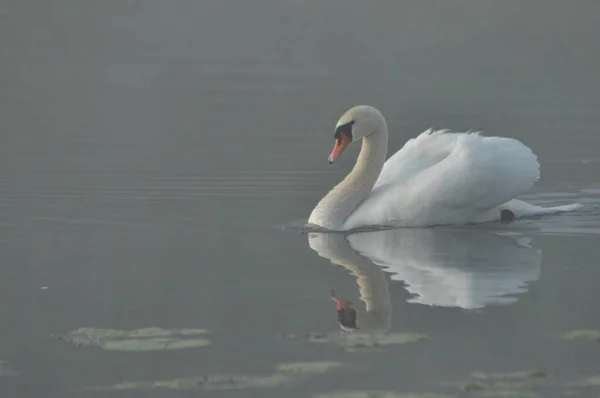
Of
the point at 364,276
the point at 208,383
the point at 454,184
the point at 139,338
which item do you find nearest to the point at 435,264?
the point at 364,276

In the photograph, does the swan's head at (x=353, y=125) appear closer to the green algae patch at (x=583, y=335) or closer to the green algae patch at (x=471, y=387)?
the green algae patch at (x=583, y=335)

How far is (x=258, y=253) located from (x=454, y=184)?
2122mm

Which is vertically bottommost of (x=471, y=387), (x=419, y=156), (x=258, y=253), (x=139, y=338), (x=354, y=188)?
(x=471, y=387)

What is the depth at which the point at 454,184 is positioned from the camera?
45.9 feet

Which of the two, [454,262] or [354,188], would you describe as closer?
[454,262]

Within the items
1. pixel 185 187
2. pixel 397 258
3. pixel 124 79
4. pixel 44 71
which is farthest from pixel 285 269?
pixel 44 71

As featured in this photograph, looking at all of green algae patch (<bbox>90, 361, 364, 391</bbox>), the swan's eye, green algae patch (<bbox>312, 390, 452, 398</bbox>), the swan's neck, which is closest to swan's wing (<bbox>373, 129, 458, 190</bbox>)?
the swan's neck

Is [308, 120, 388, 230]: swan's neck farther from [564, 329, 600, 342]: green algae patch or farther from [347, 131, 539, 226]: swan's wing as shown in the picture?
[564, 329, 600, 342]: green algae patch

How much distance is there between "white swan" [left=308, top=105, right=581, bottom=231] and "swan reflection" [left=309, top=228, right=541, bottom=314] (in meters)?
0.22

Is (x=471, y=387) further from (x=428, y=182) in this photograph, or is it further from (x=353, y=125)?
(x=353, y=125)

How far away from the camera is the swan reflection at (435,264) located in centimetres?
1081

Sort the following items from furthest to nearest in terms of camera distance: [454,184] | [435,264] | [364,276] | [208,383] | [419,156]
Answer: [419,156]
[454,184]
[435,264]
[364,276]
[208,383]

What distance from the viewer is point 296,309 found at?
10.5 m

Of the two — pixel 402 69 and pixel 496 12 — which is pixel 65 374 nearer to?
pixel 402 69
